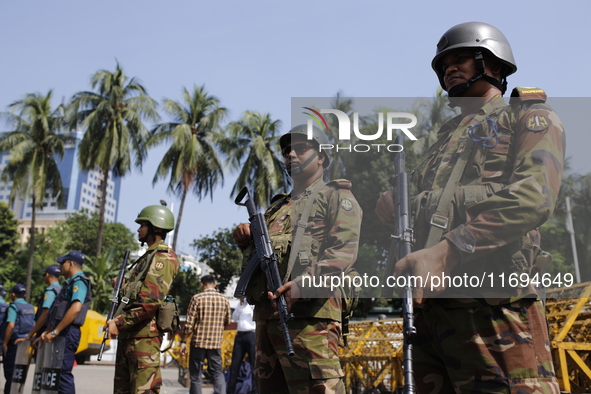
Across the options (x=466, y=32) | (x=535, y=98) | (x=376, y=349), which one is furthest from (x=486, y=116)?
(x=376, y=349)

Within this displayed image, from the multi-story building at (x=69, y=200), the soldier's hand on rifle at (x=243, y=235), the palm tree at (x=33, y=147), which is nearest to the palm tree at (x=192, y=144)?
the palm tree at (x=33, y=147)

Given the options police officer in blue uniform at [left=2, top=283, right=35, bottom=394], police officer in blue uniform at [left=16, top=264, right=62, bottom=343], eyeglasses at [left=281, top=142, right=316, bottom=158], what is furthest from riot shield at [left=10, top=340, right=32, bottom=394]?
eyeglasses at [left=281, top=142, right=316, bottom=158]

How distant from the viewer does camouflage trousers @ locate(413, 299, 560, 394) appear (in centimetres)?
180

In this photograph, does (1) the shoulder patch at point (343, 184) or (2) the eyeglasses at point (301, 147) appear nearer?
(1) the shoulder patch at point (343, 184)

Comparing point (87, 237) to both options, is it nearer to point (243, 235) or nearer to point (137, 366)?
point (137, 366)

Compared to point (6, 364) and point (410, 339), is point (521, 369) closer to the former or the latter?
point (410, 339)

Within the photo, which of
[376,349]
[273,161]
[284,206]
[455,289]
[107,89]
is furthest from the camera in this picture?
[107,89]

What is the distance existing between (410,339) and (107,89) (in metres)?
28.5

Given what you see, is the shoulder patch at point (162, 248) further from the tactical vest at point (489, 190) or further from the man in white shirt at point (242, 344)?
the tactical vest at point (489, 190)

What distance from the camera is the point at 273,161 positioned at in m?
26.2

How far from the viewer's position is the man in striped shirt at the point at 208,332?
24.4 feet

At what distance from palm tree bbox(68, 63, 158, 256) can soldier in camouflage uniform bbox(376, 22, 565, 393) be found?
26993mm

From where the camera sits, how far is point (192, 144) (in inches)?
1042

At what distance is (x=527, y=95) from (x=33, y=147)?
3413cm
